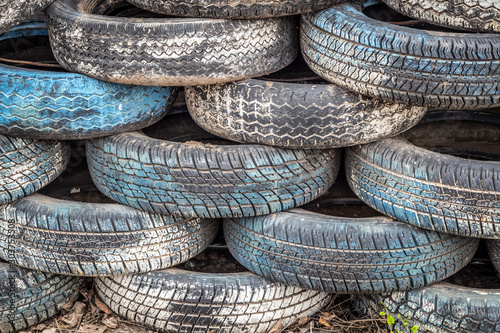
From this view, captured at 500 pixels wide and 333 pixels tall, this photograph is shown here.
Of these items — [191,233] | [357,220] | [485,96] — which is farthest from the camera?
[191,233]

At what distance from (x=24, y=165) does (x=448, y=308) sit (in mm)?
2593

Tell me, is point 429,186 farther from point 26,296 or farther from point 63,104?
point 26,296

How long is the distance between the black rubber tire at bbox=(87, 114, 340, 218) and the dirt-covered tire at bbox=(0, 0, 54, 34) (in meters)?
0.84

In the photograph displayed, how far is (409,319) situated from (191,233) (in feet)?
4.58

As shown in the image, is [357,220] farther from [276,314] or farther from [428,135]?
[428,135]

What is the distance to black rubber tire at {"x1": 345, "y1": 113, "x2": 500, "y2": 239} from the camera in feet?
9.09

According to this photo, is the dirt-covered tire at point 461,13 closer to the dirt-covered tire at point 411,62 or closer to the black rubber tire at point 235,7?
the dirt-covered tire at point 411,62

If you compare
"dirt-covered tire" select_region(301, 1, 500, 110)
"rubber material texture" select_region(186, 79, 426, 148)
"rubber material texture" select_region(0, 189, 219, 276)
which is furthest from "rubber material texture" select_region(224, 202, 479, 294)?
"dirt-covered tire" select_region(301, 1, 500, 110)

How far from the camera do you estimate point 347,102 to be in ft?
9.36

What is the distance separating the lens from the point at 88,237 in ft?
10.2

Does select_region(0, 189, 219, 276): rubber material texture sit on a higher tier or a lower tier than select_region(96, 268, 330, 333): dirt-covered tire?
higher

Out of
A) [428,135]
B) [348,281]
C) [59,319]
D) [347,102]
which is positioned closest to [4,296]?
[59,319]

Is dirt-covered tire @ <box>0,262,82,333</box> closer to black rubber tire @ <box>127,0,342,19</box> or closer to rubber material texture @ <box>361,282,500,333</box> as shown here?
black rubber tire @ <box>127,0,342,19</box>

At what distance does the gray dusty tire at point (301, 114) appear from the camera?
2852 millimetres
